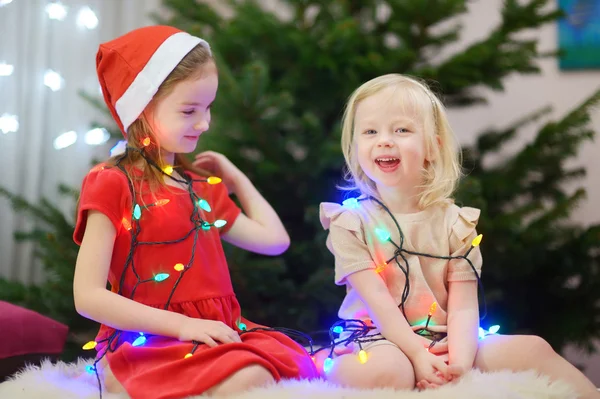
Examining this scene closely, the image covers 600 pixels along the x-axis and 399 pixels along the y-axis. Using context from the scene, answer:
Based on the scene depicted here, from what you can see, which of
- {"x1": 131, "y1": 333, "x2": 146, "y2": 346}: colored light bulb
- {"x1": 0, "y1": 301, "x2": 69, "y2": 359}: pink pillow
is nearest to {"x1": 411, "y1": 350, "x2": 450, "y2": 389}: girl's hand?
{"x1": 131, "y1": 333, "x2": 146, "y2": 346}: colored light bulb

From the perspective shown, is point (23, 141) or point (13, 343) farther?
point (23, 141)

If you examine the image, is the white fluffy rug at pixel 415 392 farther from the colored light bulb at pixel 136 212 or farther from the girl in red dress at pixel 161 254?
the colored light bulb at pixel 136 212

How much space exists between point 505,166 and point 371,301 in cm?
90

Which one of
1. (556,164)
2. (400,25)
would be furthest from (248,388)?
(556,164)

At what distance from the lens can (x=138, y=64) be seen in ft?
3.90

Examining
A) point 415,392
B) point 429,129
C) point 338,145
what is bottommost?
point 415,392

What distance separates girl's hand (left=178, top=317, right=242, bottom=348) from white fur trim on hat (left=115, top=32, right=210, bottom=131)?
394mm

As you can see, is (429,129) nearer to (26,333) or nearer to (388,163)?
(388,163)

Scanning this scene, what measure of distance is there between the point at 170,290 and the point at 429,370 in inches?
18.8

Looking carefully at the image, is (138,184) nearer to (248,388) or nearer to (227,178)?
(227,178)

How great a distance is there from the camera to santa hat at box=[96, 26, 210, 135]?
46.2 inches

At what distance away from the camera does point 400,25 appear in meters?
1.77

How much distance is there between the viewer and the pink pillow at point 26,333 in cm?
132

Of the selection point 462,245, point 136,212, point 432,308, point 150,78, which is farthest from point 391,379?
point 150,78
